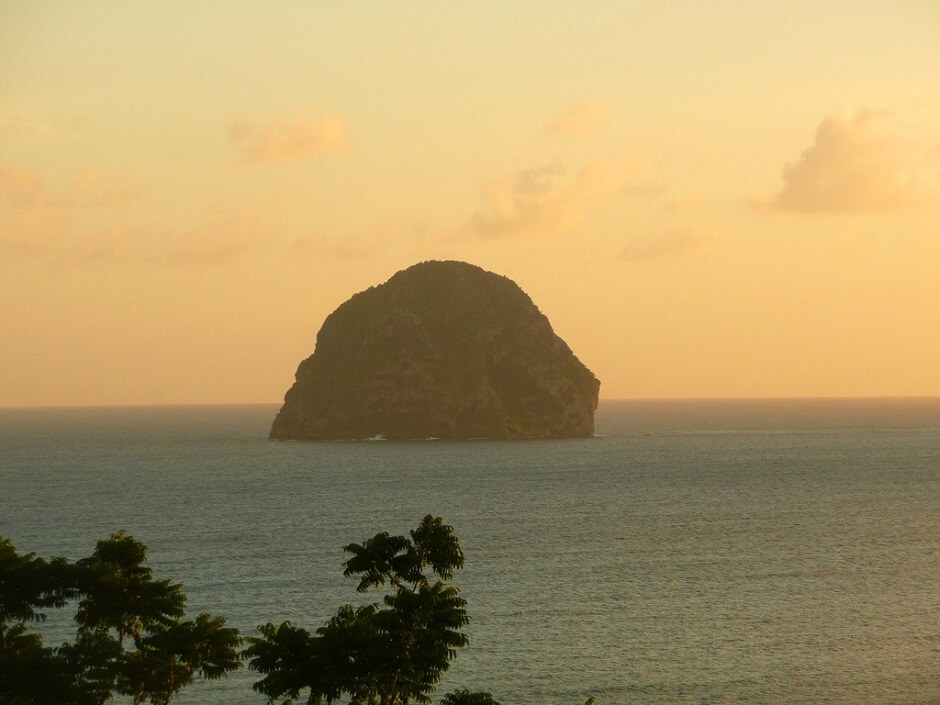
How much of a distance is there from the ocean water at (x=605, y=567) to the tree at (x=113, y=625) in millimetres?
17529

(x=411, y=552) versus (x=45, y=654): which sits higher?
(x=411, y=552)

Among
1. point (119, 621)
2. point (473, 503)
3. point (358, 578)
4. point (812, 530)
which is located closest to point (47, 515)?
point (473, 503)

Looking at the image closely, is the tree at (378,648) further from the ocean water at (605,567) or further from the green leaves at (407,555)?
the ocean water at (605,567)

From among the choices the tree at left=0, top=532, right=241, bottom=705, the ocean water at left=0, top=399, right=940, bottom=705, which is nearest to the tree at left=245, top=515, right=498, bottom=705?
the tree at left=0, top=532, right=241, bottom=705

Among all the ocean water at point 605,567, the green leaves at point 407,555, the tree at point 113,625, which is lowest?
the ocean water at point 605,567

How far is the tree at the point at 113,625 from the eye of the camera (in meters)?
45.2

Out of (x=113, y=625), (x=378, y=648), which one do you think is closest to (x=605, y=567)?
(x=113, y=625)

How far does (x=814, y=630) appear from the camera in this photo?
80062mm

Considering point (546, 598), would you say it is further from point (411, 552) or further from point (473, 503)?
point (473, 503)

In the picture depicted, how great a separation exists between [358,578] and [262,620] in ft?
54.2

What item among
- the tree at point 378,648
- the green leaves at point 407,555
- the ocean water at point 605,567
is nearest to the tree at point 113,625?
the tree at point 378,648

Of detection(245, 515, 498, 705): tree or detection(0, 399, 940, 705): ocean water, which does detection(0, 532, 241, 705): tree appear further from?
detection(0, 399, 940, 705): ocean water

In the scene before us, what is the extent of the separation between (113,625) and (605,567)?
63315mm

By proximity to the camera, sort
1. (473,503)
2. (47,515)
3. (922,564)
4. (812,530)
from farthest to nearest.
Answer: (473,503) → (47,515) → (812,530) → (922,564)
